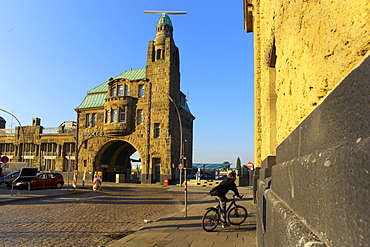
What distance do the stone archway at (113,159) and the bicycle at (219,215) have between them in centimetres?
3322

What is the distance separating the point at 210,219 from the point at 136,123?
32941mm

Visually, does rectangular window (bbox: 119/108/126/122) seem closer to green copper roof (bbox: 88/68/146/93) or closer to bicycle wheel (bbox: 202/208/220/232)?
green copper roof (bbox: 88/68/146/93)

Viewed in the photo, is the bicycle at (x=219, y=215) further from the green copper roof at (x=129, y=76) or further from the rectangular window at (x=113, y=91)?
the rectangular window at (x=113, y=91)

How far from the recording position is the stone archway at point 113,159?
42.4 metres

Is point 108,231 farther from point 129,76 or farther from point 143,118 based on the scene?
point 129,76

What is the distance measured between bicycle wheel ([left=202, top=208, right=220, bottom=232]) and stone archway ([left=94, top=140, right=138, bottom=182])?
111 feet

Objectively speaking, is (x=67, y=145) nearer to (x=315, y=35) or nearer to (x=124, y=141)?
(x=124, y=141)

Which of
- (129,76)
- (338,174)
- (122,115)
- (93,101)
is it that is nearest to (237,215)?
(338,174)

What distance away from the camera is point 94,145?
139 ft

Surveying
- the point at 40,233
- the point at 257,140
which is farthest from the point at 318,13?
the point at 257,140

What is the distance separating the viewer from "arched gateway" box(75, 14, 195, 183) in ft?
127

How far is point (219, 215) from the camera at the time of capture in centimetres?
860

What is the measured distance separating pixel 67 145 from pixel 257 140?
40761 millimetres

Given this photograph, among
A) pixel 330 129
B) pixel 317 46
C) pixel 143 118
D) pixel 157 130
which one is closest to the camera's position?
pixel 330 129
